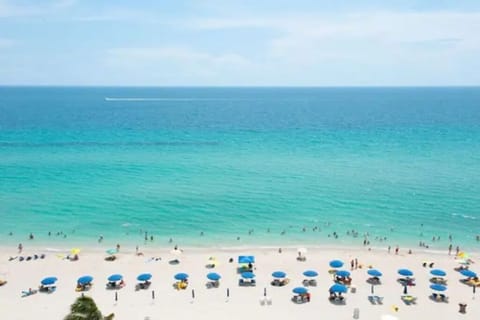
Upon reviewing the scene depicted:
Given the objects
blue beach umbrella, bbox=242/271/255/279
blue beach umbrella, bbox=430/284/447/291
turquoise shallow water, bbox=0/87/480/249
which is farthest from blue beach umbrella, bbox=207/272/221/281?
blue beach umbrella, bbox=430/284/447/291

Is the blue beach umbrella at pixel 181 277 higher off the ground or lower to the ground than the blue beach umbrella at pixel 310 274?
lower

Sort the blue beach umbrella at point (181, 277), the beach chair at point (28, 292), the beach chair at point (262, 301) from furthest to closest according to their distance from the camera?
the blue beach umbrella at point (181, 277)
the beach chair at point (28, 292)
the beach chair at point (262, 301)

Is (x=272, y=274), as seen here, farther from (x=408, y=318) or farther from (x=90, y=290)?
(x=90, y=290)

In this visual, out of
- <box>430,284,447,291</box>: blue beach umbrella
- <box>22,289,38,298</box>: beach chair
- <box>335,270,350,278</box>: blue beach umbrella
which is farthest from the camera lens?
<box>335,270,350,278</box>: blue beach umbrella

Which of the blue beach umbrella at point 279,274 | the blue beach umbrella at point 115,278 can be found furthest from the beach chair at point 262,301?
the blue beach umbrella at point 115,278

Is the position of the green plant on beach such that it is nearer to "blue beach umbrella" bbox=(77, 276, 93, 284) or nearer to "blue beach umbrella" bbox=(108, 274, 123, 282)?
"blue beach umbrella" bbox=(108, 274, 123, 282)

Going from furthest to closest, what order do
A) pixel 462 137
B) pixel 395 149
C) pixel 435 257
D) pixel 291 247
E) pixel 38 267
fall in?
pixel 462 137, pixel 395 149, pixel 291 247, pixel 435 257, pixel 38 267

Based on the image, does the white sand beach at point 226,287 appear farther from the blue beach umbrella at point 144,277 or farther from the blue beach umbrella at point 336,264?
the blue beach umbrella at point 336,264

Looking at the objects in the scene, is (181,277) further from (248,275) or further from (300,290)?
(300,290)

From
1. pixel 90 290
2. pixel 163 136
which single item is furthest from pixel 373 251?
pixel 163 136
